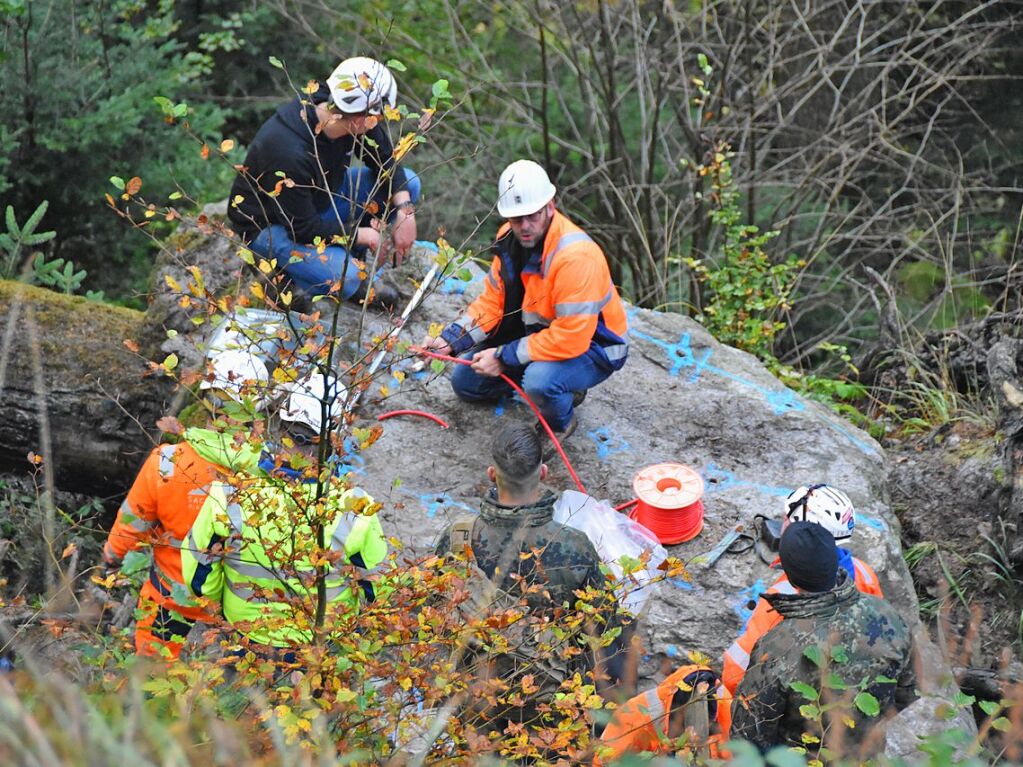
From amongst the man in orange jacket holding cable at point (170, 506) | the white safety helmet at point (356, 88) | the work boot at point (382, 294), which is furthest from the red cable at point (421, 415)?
the man in orange jacket holding cable at point (170, 506)

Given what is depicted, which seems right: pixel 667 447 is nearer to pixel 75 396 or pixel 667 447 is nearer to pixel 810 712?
pixel 810 712

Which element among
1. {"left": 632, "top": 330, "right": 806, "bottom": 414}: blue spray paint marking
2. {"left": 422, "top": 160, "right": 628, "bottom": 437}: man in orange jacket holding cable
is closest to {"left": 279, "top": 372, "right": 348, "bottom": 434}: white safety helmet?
{"left": 422, "top": 160, "right": 628, "bottom": 437}: man in orange jacket holding cable

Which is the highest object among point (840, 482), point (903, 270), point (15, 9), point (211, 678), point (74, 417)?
point (15, 9)

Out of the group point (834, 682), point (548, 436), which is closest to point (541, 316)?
point (548, 436)

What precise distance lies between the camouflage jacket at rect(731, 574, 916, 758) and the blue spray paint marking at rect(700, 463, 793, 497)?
2.01 m

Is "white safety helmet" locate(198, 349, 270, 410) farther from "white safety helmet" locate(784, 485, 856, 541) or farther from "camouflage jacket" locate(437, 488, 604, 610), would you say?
"white safety helmet" locate(784, 485, 856, 541)

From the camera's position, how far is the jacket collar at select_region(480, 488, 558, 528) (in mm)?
4242

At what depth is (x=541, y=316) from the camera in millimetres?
6020

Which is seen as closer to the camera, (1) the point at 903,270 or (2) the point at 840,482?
(2) the point at 840,482

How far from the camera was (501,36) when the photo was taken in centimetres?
1266

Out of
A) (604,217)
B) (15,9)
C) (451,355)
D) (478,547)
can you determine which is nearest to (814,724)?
(478,547)

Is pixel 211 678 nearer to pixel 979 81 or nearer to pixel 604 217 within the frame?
pixel 604 217

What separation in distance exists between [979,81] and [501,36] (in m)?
5.00

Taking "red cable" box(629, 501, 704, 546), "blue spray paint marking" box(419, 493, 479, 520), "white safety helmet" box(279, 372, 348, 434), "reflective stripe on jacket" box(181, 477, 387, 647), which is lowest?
"red cable" box(629, 501, 704, 546)
